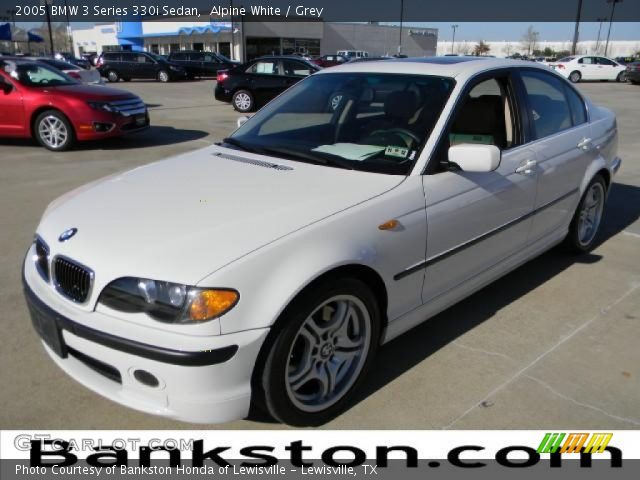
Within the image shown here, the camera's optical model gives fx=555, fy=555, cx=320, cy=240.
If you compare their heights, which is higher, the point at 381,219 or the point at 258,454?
the point at 381,219

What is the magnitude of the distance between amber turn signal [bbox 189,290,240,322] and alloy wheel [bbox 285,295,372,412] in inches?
15.3

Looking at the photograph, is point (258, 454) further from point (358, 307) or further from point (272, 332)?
point (358, 307)

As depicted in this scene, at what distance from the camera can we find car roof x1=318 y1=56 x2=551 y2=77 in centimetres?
336

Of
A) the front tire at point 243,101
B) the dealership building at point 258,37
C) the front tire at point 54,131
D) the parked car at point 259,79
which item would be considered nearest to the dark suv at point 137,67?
the parked car at point 259,79

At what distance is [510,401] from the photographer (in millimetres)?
2793

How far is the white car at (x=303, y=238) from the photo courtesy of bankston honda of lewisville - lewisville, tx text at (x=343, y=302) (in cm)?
1

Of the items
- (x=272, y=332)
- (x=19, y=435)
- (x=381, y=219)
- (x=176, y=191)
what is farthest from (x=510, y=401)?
(x=19, y=435)

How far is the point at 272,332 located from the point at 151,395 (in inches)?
21.9

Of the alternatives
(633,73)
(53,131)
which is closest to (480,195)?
(53,131)

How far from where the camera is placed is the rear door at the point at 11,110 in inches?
356

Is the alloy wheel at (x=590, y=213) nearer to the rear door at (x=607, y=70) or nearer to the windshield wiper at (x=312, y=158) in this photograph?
the windshield wiper at (x=312, y=158)

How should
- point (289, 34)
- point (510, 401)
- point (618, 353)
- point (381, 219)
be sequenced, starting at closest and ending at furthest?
point (381, 219) < point (510, 401) < point (618, 353) < point (289, 34)

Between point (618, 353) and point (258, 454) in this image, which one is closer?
point (258, 454)

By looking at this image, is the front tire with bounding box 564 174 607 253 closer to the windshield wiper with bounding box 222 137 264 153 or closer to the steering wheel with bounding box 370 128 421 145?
the steering wheel with bounding box 370 128 421 145
